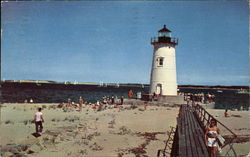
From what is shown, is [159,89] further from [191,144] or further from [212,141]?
[212,141]

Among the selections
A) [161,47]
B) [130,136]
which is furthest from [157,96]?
[130,136]

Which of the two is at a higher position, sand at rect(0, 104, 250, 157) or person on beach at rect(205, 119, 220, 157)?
person on beach at rect(205, 119, 220, 157)

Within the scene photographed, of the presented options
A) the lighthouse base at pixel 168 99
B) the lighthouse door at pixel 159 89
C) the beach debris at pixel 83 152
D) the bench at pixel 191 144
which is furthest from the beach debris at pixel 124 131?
the lighthouse door at pixel 159 89

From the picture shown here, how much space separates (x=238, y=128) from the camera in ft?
59.8

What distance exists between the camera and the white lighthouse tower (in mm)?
31453

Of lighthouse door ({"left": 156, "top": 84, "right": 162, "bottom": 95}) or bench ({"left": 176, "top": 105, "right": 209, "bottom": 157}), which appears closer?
bench ({"left": 176, "top": 105, "right": 209, "bottom": 157})

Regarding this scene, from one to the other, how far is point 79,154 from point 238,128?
11.2m

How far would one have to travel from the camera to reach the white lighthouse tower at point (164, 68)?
3145 cm

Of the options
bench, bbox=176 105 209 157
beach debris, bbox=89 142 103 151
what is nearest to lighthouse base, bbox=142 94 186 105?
bench, bbox=176 105 209 157

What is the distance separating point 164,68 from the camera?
31.4 meters

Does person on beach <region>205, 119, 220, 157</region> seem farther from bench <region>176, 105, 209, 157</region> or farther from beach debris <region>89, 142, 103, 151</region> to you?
beach debris <region>89, 142, 103, 151</region>

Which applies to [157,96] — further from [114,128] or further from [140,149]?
[140,149]

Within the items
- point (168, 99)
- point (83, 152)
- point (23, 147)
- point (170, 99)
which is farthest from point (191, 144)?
point (170, 99)

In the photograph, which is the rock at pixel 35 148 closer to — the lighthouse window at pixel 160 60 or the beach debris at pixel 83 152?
the beach debris at pixel 83 152
